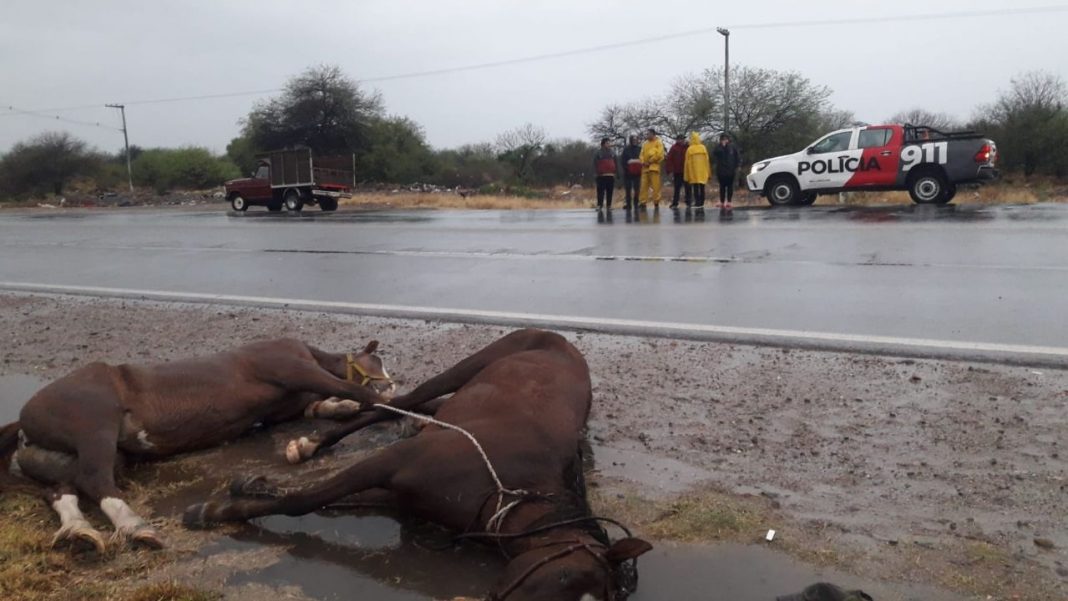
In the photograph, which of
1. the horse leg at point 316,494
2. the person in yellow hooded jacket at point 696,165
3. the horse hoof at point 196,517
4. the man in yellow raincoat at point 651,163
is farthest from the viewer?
the man in yellow raincoat at point 651,163

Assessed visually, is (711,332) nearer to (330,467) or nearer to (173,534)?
(330,467)

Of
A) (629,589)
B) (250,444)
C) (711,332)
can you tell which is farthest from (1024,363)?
(250,444)

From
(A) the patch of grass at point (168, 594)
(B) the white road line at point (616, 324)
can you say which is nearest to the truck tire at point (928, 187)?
(B) the white road line at point (616, 324)

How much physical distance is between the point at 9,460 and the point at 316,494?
5.52 feet

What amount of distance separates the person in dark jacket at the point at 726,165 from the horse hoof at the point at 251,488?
18911 mm

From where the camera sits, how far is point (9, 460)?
4141mm

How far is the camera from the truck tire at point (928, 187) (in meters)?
19.9

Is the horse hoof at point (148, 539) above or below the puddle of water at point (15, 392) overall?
below

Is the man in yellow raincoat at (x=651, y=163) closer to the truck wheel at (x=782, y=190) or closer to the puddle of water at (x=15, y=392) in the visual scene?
the truck wheel at (x=782, y=190)

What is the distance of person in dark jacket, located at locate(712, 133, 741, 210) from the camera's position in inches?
856

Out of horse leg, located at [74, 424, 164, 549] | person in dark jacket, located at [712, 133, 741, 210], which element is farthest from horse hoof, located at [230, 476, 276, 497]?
person in dark jacket, located at [712, 133, 741, 210]

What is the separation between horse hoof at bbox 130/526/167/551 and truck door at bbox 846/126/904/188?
19.7 metres

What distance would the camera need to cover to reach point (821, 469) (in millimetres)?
4078

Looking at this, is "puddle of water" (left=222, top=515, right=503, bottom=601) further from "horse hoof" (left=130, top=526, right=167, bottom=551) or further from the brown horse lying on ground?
the brown horse lying on ground
